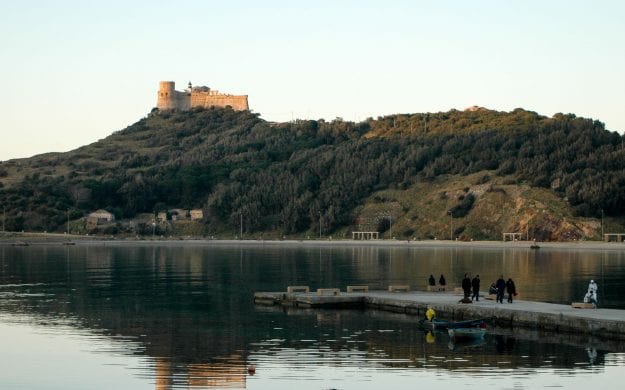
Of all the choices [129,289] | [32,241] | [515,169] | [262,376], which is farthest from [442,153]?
[262,376]

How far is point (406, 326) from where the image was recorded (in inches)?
1875

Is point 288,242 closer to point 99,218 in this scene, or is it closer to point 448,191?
point 448,191

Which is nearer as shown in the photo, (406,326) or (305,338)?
(305,338)

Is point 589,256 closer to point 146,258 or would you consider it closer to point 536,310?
point 146,258

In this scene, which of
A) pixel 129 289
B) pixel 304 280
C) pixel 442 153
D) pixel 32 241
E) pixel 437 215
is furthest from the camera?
pixel 442 153

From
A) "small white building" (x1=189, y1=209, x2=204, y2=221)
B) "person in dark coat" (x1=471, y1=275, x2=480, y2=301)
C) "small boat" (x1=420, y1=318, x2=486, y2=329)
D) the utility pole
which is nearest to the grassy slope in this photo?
the utility pole

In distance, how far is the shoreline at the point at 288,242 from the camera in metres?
140

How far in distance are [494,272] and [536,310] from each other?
3790cm

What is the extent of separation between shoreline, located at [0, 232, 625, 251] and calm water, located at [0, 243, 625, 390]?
60556 millimetres

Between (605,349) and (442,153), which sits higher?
(442,153)

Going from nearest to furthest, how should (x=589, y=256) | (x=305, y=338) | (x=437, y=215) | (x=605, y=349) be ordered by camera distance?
(x=605, y=349) → (x=305, y=338) → (x=589, y=256) → (x=437, y=215)

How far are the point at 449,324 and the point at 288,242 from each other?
121856 millimetres

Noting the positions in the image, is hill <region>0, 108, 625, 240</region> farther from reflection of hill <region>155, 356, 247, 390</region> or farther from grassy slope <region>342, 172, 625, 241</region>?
reflection of hill <region>155, 356, 247, 390</region>

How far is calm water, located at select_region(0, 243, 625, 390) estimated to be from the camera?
34.2 metres
